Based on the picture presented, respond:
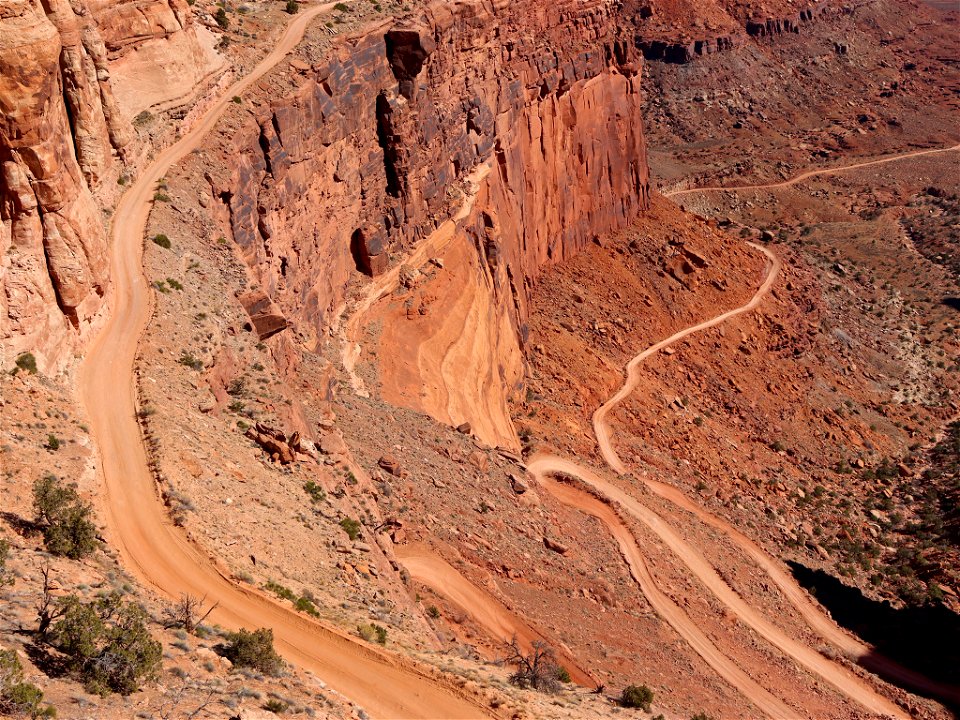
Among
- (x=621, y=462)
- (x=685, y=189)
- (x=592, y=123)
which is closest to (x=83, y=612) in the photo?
(x=621, y=462)

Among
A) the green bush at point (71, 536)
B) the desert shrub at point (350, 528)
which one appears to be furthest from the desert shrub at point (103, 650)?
the desert shrub at point (350, 528)

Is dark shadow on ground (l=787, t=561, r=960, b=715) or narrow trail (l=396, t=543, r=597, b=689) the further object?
dark shadow on ground (l=787, t=561, r=960, b=715)

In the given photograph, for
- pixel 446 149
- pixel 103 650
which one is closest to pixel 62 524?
pixel 103 650

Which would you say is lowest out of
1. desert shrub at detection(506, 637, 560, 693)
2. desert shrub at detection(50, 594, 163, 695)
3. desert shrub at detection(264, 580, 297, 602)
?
desert shrub at detection(506, 637, 560, 693)

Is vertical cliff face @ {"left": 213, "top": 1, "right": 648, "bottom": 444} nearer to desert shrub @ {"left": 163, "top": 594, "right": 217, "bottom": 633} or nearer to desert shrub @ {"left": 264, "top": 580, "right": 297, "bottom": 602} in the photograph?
desert shrub @ {"left": 264, "top": 580, "right": 297, "bottom": 602}

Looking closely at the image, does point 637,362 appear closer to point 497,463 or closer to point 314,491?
point 497,463

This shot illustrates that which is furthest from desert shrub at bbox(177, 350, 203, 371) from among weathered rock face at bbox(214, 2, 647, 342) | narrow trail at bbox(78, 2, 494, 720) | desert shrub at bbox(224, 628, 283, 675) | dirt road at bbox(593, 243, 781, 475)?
dirt road at bbox(593, 243, 781, 475)
